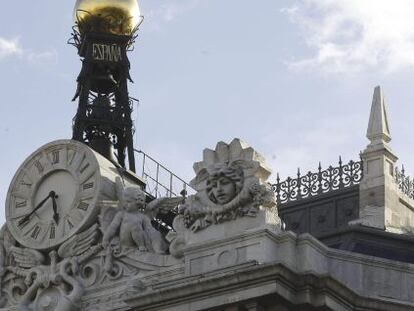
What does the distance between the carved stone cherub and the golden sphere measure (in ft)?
45.6

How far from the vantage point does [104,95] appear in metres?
75.8

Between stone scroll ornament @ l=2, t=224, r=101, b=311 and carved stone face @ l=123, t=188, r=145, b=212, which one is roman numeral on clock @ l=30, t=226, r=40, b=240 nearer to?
stone scroll ornament @ l=2, t=224, r=101, b=311

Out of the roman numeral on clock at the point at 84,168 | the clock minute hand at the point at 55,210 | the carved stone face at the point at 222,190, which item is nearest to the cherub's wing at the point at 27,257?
the clock minute hand at the point at 55,210

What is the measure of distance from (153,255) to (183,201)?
1820mm

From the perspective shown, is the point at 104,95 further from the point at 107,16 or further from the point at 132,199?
the point at 132,199

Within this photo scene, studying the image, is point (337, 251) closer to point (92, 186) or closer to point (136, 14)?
point (92, 186)

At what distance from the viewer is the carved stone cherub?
197 feet

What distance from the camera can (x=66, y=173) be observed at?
204 ft

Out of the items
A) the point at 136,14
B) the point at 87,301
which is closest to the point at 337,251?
the point at 87,301

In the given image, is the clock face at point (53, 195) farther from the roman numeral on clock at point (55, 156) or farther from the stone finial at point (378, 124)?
the stone finial at point (378, 124)

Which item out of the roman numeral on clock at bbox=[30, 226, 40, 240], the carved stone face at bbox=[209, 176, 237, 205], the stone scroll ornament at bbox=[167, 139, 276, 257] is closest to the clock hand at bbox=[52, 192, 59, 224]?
the roman numeral on clock at bbox=[30, 226, 40, 240]

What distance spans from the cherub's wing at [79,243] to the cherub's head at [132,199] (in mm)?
1056

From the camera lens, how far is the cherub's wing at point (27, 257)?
6156 cm

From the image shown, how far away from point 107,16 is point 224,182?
18.0 m
